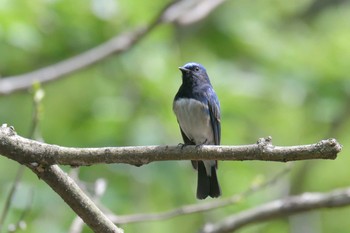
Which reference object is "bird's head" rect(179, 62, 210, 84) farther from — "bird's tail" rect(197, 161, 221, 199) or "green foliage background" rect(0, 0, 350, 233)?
"bird's tail" rect(197, 161, 221, 199)

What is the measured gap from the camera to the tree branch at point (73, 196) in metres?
3.41

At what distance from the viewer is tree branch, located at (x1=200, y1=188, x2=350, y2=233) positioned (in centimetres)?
530

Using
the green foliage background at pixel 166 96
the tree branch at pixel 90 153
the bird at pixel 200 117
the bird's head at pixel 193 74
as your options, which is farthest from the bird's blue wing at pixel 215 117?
the tree branch at pixel 90 153

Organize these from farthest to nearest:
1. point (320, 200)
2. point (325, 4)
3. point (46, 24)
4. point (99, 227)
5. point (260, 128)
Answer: point (325, 4) → point (260, 128) → point (46, 24) → point (320, 200) → point (99, 227)

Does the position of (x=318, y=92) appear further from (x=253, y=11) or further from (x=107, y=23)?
(x=107, y=23)

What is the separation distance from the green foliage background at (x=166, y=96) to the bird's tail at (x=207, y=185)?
34 centimetres

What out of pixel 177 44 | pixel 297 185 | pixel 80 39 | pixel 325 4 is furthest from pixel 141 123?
pixel 325 4

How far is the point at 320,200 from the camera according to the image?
5340mm

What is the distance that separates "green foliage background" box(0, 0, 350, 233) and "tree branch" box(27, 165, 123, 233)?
219 cm

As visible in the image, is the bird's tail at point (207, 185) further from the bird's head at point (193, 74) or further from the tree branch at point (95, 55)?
the tree branch at point (95, 55)

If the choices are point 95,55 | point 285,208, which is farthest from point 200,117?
point 95,55

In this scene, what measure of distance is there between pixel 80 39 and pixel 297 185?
2.85m

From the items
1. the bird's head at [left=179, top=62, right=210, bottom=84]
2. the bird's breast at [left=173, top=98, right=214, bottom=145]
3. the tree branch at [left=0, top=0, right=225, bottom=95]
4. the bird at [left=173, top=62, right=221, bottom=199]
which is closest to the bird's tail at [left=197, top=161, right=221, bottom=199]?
the bird at [left=173, top=62, right=221, bottom=199]

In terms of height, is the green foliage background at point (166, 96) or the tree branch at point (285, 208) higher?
the green foliage background at point (166, 96)
